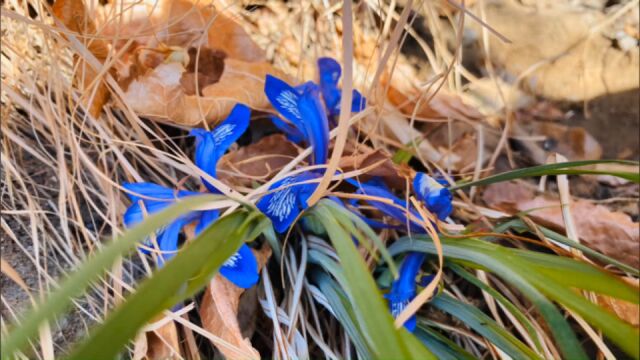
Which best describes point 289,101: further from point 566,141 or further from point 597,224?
point 566,141

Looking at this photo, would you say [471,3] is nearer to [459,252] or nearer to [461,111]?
[461,111]

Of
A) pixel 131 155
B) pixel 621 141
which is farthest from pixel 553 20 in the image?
pixel 131 155

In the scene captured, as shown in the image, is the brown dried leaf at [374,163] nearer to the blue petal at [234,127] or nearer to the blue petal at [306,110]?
the blue petal at [306,110]

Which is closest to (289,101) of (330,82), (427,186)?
(330,82)

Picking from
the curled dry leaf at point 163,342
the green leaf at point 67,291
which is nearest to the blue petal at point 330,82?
the curled dry leaf at point 163,342

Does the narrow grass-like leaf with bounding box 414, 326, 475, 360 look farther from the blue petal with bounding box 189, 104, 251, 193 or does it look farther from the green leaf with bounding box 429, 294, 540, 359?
the blue petal with bounding box 189, 104, 251, 193

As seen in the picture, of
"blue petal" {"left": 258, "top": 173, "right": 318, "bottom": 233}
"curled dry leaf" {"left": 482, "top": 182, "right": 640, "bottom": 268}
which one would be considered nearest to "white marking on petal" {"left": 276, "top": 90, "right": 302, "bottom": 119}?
"blue petal" {"left": 258, "top": 173, "right": 318, "bottom": 233}
